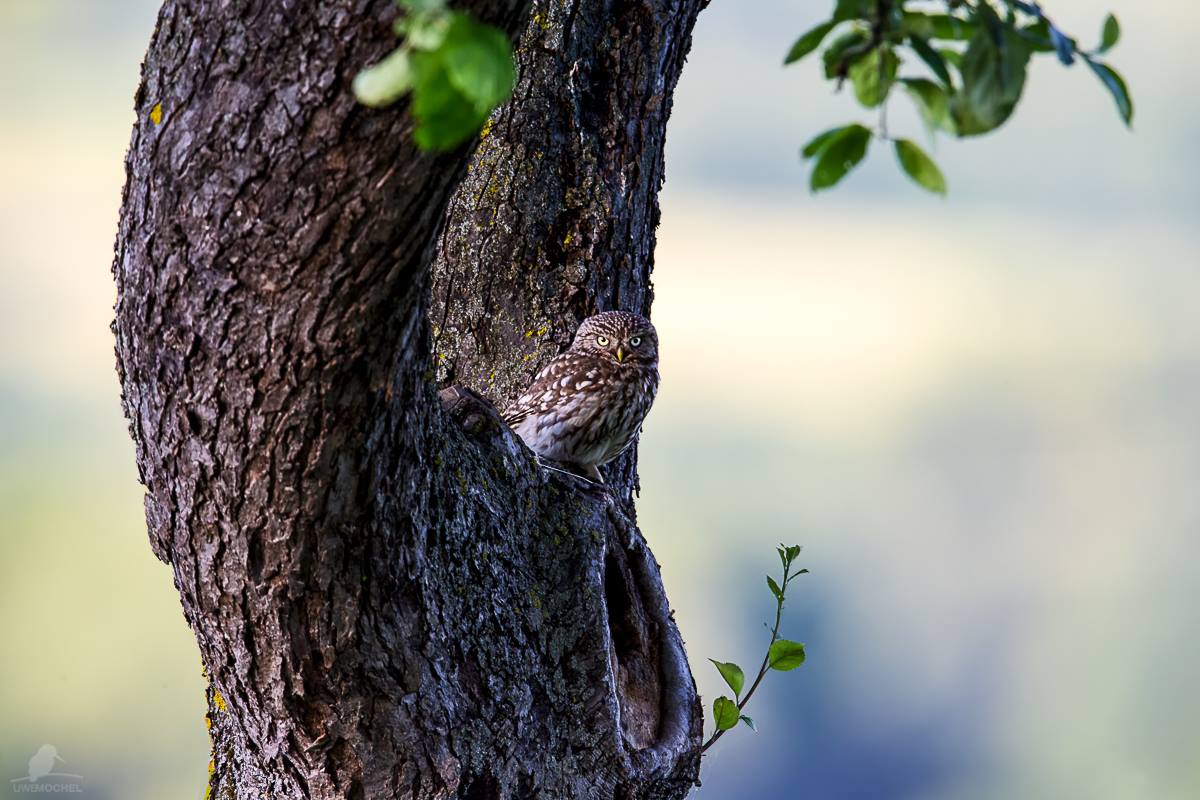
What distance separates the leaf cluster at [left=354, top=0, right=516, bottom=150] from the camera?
3.07ft

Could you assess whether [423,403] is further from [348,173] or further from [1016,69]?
[1016,69]

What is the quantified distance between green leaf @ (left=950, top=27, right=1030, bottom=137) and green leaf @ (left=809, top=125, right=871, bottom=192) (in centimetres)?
11

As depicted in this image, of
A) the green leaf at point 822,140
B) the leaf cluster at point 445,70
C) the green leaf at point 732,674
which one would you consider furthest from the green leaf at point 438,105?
the green leaf at point 732,674

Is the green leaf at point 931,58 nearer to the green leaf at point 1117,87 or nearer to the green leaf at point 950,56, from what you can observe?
the green leaf at point 950,56

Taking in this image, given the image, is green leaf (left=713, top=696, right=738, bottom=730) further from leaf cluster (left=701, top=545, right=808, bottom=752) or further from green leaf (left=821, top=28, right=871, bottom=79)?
green leaf (left=821, top=28, right=871, bottom=79)

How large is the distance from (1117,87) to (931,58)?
0.21 metres

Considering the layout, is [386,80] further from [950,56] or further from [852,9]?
[950,56]

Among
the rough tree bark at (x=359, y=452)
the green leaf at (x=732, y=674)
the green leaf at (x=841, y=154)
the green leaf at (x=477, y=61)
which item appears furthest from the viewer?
the green leaf at (x=732, y=674)

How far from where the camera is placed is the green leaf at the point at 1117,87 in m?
1.23

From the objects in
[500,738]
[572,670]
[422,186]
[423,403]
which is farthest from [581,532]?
[422,186]

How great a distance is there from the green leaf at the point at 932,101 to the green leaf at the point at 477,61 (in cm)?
48

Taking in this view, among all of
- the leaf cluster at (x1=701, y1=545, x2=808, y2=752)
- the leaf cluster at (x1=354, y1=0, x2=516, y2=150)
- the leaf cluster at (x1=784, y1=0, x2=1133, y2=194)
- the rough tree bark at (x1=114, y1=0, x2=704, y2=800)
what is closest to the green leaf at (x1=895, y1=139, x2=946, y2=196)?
the leaf cluster at (x1=784, y1=0, x2=1133, y2=194)

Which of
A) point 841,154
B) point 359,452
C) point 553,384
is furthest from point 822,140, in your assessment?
point 553,384

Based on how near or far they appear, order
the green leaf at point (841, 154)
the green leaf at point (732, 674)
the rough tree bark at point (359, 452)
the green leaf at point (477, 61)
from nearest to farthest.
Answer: the green leaf at point (477, 61) → the green leaf at point (841, 154) → the rough tree bark at point (359, 452) → the green leaf at point (732, 674)
